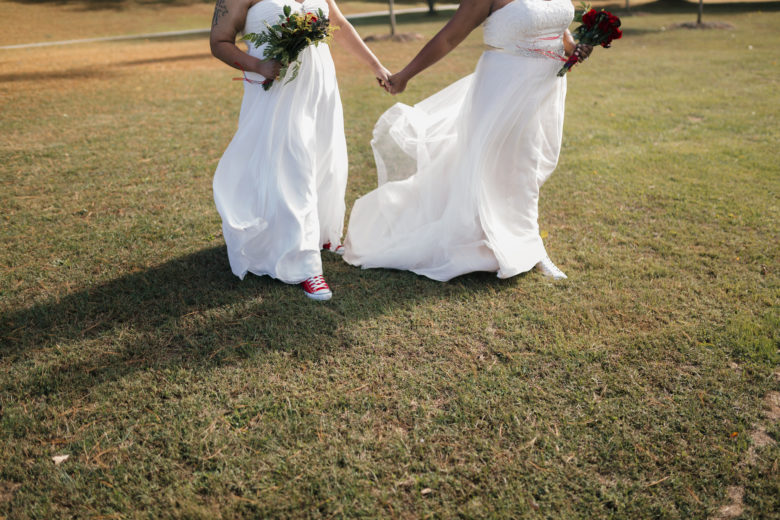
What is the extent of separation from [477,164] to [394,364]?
5.55 feet

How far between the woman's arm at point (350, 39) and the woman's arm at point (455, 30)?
1.11 ft

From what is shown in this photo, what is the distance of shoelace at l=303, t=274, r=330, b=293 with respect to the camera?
3.94 metres

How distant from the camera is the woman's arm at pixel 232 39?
3.55 metres

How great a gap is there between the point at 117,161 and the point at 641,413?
673 centimetres

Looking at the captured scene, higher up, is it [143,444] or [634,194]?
[634,194]

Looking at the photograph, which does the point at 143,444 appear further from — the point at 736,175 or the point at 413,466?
the point at 736,175

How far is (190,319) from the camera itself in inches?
146

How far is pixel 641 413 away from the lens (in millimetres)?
2887

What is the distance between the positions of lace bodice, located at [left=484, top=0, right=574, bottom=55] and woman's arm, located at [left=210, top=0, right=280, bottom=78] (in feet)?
5.10

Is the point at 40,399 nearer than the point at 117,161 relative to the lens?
Answer: Yes

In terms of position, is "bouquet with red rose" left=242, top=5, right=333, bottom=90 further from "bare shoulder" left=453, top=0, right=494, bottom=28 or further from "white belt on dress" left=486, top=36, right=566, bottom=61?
"white belt on dress" left=486, top=36, right=566, bottom=61

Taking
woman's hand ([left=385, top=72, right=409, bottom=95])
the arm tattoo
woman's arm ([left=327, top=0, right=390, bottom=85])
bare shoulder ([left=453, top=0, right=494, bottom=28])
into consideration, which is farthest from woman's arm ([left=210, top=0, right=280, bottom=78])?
bare shoulder ([left=453, top=0, right=494, bottom=28])

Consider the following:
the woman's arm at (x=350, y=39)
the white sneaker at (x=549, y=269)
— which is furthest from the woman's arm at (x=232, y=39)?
the white sneaker at (x=549, y=269)

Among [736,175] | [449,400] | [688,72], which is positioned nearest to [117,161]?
[449,400]
